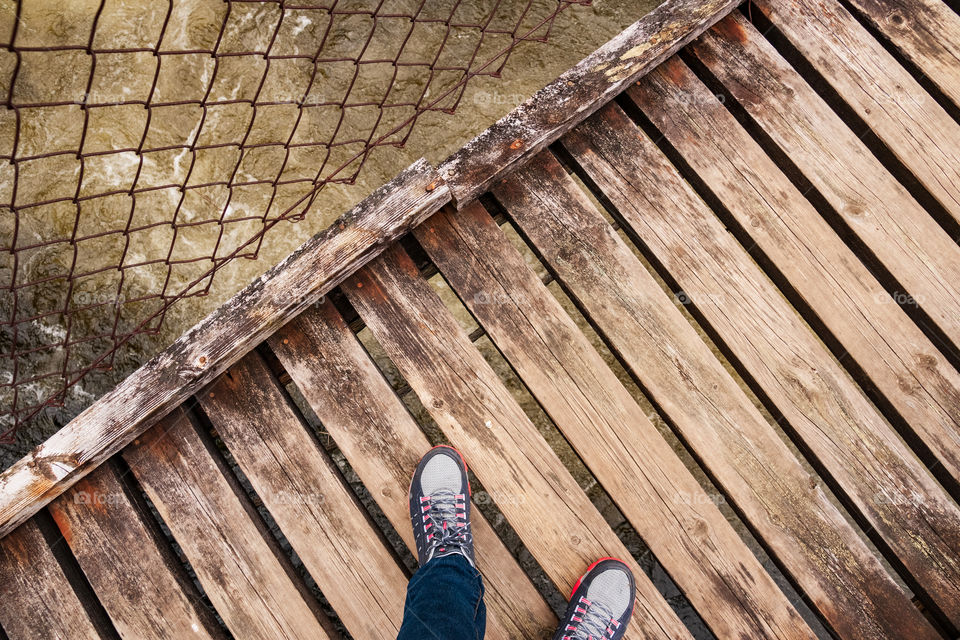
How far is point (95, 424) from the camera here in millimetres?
1884

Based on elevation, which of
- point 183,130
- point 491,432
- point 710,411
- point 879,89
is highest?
point 183,130

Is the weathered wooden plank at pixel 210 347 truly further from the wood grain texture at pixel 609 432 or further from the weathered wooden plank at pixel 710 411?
the weathered wooden plank at pixel 710 411

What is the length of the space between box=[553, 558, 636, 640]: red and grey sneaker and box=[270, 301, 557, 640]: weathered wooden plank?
29 cm

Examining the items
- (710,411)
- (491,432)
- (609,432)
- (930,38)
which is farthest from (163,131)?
(930,38)

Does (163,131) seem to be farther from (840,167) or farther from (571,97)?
(840,167)

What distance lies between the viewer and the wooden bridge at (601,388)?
6.47 ft

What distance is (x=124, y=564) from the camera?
6.57 feet

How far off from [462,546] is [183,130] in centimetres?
286

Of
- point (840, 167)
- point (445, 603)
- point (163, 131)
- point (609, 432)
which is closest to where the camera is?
point (445, 603)

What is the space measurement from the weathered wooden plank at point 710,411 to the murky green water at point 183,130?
1.40m

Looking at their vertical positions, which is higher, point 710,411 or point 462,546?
point 462,546

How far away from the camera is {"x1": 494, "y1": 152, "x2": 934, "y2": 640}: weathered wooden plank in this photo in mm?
1969

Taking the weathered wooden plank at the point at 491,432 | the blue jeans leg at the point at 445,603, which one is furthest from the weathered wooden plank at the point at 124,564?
the weathered wooden plank at the point at 491,432

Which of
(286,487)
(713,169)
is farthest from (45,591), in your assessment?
(713,169)
